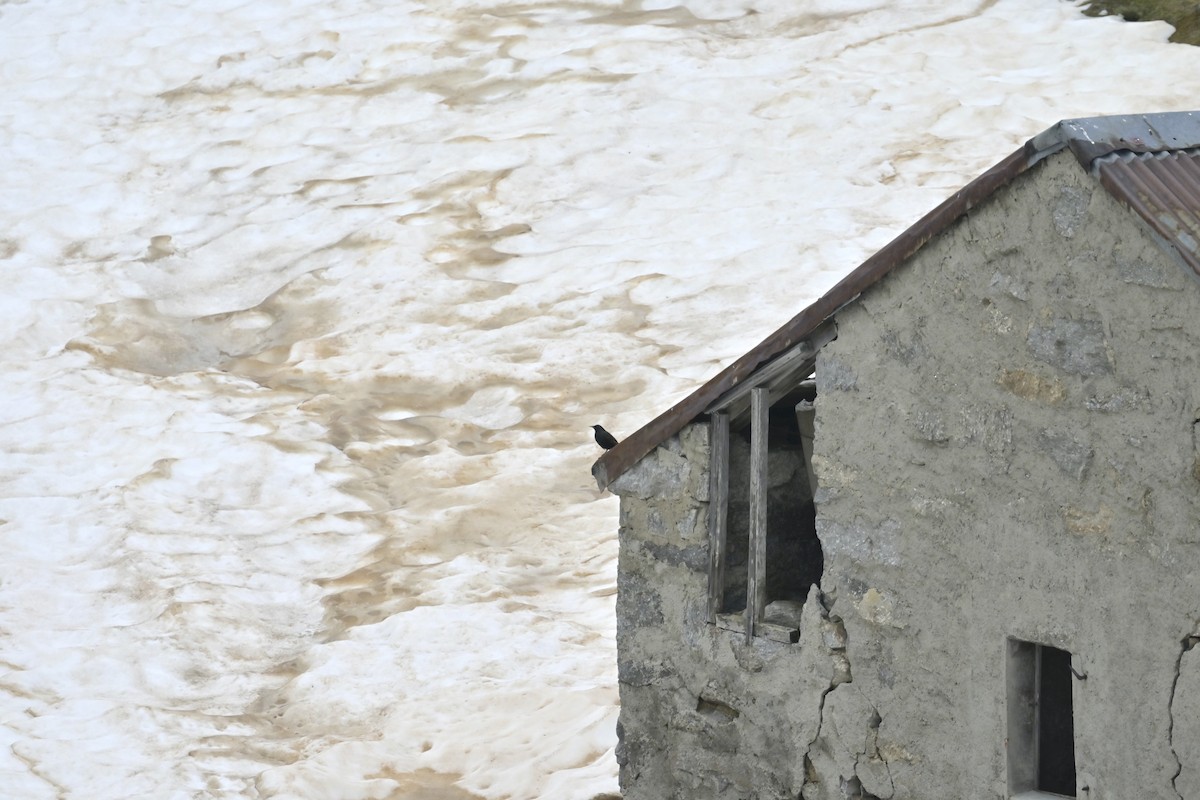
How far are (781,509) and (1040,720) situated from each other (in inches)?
61.6

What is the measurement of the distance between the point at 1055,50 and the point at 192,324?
10453 millimetres

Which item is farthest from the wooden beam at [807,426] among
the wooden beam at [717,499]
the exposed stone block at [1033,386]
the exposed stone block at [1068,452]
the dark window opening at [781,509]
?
the exposed stone block at [1068,452]

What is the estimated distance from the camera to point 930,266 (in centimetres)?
538

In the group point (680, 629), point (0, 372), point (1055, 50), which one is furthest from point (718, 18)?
point (680, 629)

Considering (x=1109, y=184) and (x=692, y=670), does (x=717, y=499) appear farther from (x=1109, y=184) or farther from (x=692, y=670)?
(x=1109, y=184)

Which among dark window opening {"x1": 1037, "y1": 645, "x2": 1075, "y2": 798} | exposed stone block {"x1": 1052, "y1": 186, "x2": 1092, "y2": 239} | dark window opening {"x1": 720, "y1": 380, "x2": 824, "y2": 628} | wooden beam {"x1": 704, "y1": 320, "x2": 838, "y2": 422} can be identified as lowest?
dark window opening {"x1": 1037, "y1": 645, "x2": 1075, "y2": 798}

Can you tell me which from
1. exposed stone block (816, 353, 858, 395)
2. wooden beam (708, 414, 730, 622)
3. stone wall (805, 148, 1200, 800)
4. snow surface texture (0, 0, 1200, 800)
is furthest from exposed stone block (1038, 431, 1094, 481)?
snow surface texture (0, 0, 1200, 800)

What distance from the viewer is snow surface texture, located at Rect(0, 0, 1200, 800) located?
10.3 meters

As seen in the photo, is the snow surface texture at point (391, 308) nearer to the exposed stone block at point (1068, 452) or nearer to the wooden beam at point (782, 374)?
the wooden beam at point (782, 374)

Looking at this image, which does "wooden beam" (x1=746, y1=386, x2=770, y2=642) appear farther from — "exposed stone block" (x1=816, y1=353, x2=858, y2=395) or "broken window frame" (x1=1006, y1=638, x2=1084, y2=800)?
"broken window frame" (x1=1006, y1=638, x2=1084, y2=800)

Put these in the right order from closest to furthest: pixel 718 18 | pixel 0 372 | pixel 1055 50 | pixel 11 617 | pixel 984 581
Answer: pixel 984 581
pixel 11 617
pixel 0 372
pixel 1055 50
pixel 718 18

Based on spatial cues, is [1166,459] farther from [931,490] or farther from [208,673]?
[208,673]

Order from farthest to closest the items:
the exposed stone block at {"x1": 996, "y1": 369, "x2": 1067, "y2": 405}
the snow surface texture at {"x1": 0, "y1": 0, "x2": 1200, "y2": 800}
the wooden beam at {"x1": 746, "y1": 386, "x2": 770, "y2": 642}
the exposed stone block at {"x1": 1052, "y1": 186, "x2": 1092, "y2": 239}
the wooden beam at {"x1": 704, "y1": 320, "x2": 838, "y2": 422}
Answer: the snow surface texture at {"x1": 0, "y1": 0, "x2": 1200, "y2": 800}
the wooden beam at {"x1": 746, "y1": 386, "x2": 770, "y2": 642}
the wooden beam at {"x1": 704, "y1": 320, "x2": 838, "y2": 422}
the exposed stone block at {"x1": 996, "y1": 369, "x2": 1067, "y2": 405}
the exposed stone block at {"x1": 1052, "y1": 186, "x2": 1092, "y2": 239}

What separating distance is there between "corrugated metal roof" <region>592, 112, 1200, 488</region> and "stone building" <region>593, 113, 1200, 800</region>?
11mm
